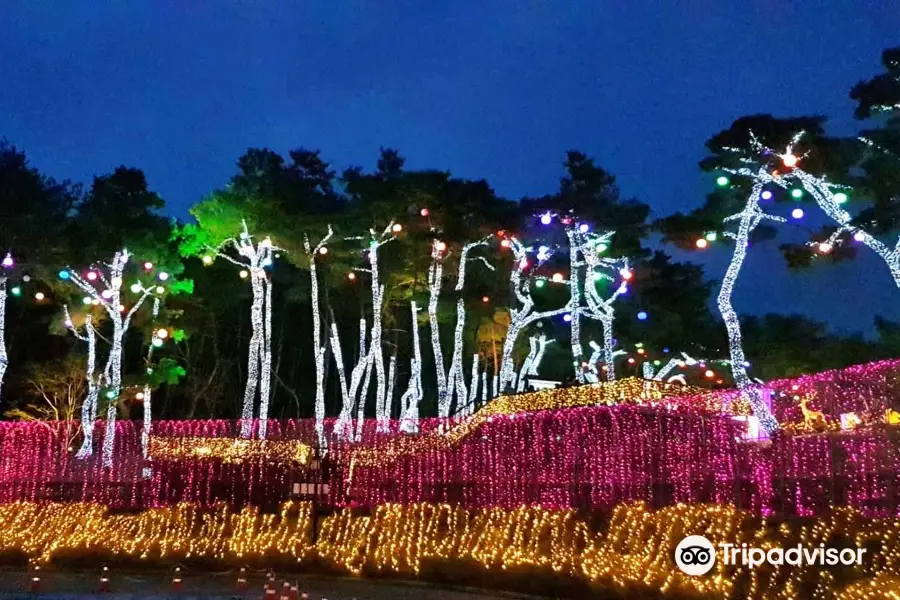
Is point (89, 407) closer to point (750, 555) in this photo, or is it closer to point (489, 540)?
point (489, 540)

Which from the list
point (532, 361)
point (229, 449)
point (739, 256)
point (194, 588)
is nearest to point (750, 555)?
point (739, 256)

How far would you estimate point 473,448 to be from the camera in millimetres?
14180

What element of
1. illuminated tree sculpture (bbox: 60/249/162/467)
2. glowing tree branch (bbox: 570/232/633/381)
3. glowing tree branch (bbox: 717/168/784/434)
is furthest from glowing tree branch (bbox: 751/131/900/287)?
illuminated tree sculpture (bbox: 60/249/162/467)

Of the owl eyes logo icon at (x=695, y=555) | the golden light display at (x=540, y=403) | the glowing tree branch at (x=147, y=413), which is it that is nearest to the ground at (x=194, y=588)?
the owl eyes logo icon at (x=695, y=555)

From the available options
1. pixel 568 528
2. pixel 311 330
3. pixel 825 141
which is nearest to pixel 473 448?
pixel 568 528

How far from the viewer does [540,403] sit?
14.0 metres

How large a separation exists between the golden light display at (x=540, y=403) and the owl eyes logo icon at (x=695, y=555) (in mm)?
2909

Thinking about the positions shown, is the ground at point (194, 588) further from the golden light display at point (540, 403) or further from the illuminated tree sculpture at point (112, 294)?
the illuminated tree sculpture at point (112, 294)

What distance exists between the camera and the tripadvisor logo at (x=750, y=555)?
738 cm

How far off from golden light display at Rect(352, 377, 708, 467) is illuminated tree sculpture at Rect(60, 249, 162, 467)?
6453 millimetres

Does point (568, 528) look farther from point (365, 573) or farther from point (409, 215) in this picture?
point (409, 215)

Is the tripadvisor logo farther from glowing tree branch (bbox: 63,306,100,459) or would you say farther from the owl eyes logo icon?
glowing tree branch (bbox: 63,306,100,459)

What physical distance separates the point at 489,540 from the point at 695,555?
3.77 meters

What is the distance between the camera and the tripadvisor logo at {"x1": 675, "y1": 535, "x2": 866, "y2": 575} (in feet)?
24.2
